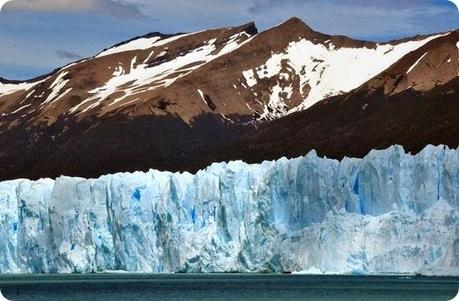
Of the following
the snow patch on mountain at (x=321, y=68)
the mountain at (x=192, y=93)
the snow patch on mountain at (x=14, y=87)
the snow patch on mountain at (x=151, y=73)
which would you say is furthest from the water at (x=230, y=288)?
the snow patch on mountain at (x=14, y=87)

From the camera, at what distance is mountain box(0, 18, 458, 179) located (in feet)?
277

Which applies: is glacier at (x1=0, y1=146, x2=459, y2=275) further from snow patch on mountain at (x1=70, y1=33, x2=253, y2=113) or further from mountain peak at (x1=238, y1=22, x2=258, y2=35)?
mountain peak at (x1=238, y1=22, x2=258, y2=35)

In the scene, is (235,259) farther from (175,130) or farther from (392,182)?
(175,130)

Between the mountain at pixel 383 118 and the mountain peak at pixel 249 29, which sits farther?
the mountain peak at pixel 249 29

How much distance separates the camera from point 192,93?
10612 cm

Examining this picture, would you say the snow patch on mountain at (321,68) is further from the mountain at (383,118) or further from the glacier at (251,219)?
the glacier at (251,219)

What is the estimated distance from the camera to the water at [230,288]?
3681 centimetres

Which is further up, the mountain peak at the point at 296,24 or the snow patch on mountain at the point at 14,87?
the mountain peak at the point at 296,24

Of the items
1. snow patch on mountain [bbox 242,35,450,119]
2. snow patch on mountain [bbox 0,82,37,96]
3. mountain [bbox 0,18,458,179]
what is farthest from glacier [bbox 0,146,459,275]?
snow patch on mountain [bbox 0,82,37,96]

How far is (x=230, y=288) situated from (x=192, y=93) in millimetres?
66108

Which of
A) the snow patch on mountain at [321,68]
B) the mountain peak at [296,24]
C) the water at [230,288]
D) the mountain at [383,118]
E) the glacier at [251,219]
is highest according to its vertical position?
the mountain peak at [296,24]

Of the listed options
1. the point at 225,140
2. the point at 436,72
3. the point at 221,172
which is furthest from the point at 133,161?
the point at 221,172

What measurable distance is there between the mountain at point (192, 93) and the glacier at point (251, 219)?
77.5ft

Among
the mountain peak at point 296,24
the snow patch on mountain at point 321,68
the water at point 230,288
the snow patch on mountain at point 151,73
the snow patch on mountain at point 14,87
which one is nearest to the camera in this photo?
the water at point 230,288
